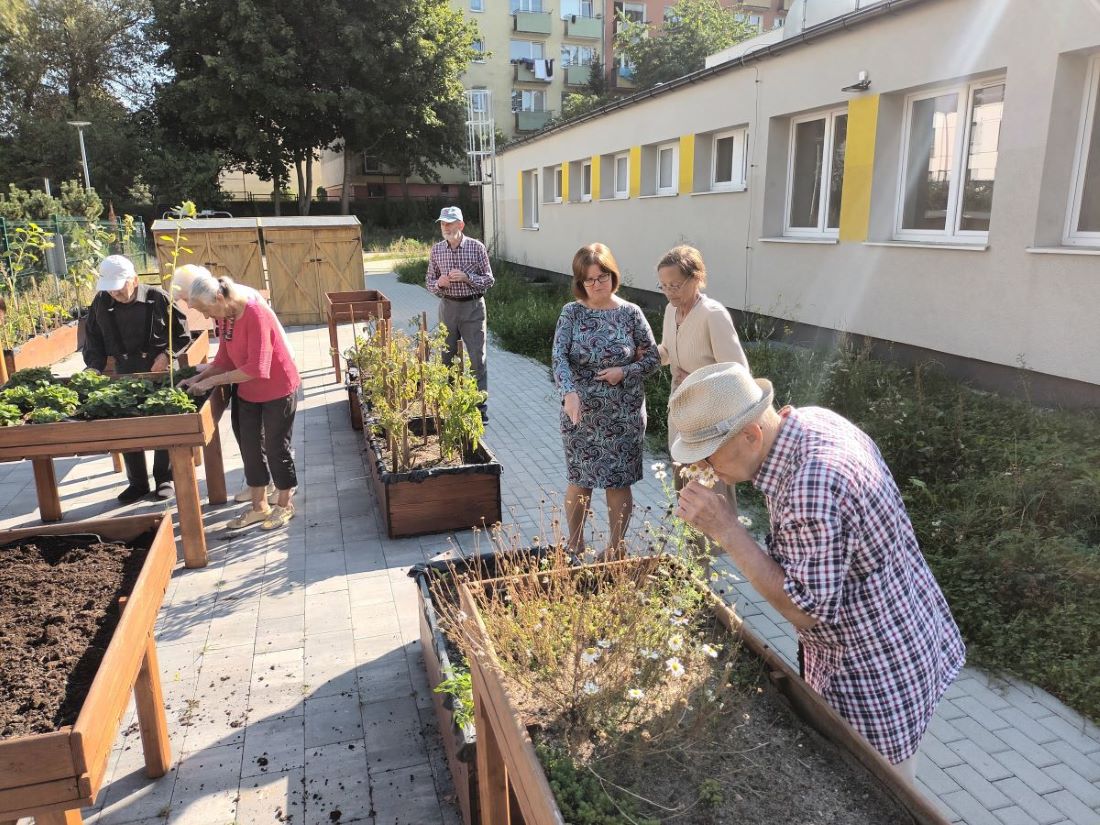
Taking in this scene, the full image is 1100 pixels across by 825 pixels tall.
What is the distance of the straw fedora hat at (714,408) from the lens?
1.80m

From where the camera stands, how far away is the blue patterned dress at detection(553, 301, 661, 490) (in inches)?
160

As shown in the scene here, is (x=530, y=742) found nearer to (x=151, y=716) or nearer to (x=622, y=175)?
(x=151, y=716)

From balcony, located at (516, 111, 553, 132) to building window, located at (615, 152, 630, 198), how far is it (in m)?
30.4

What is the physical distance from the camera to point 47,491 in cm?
545

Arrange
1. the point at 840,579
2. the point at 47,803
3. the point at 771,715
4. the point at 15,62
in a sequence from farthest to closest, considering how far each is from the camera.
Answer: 1. the point at 15,62
2. the point at 771,715
3. the point at 47,803
4. the point at 840,579

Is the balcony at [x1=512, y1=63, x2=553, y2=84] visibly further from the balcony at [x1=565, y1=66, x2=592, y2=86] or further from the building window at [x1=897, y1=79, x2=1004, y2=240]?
the building window at [x1=897, y1=79, x2=1004, y2=240]

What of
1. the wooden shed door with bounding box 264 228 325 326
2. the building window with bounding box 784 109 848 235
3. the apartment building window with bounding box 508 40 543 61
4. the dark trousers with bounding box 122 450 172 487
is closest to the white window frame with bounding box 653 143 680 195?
the building window with bounding box 784 109 848 235

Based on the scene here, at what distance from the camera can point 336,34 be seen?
31875mm

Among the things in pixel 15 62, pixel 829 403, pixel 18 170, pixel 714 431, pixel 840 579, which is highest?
pixel 15 62

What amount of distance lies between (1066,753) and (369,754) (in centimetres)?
284

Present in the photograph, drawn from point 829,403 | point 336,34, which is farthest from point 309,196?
point 829,403

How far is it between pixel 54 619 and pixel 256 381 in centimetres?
251

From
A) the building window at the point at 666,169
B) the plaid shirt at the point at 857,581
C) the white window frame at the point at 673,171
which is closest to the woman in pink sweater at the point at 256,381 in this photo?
the plaid shirt at the point at 857,581

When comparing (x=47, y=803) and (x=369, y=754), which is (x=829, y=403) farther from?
(x=47, y=803)
